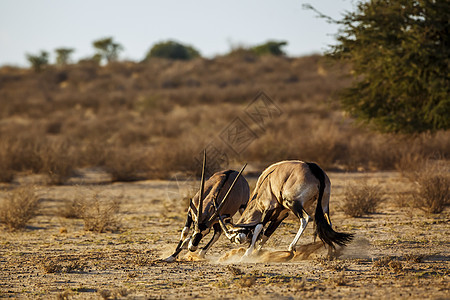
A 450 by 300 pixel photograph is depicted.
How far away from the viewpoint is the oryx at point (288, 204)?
709cm

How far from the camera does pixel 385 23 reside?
43.6 ft

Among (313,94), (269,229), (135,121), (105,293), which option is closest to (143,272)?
(105,293)

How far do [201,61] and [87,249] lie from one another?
4693 centimetres

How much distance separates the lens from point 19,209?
1056cm

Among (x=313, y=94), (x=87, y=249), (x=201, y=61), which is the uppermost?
(x=201, y=61)

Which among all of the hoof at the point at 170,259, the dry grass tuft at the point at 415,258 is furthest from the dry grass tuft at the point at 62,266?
the dry grass tuft at the point at 415,258

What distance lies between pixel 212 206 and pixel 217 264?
795 millimetres

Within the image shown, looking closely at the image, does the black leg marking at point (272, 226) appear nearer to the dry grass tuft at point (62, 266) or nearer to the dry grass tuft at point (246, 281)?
the dry grass tuft at point (246, 281)

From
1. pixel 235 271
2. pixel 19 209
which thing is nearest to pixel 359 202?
pixel 235 271

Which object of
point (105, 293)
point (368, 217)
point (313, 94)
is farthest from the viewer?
point (313, 94)

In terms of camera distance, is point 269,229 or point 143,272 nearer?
point 143,272

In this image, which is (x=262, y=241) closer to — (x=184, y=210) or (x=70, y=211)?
(x=184, y=210)

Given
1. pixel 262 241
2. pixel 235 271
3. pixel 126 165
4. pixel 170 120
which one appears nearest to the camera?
pixel 235 271

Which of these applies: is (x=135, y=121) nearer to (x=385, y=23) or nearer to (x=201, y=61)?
(x=385, y=23)
